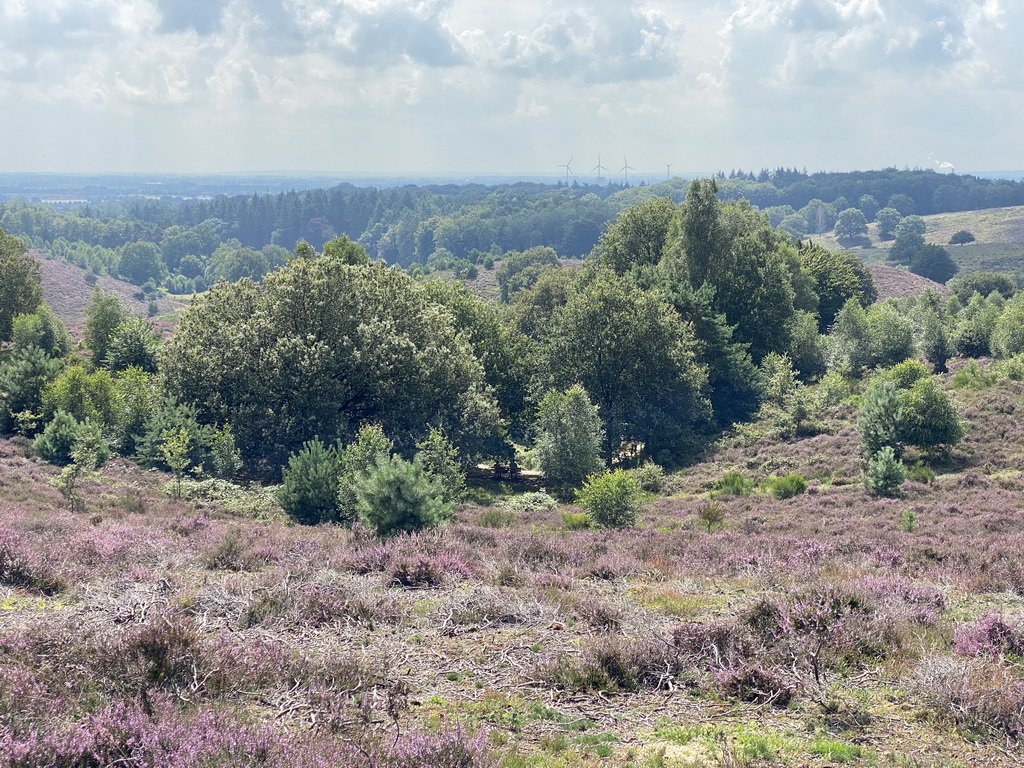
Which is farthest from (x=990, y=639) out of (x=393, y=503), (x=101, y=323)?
(x=101, y=323)

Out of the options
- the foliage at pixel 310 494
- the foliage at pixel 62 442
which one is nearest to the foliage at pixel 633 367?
the foliage at pixel 310 494

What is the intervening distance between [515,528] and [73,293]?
529 ft

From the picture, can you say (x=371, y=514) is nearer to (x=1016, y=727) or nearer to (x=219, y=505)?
(x=219, y=505)

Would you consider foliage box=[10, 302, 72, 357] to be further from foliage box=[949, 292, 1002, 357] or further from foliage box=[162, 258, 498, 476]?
foliage box=[949, 292, 1002, 357]

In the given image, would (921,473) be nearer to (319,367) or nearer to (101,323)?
(319,367)

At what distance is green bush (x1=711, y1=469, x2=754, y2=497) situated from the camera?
33.4 metres

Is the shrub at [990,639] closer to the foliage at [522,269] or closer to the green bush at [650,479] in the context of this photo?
the green bush at [650,479]

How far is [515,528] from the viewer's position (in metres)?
24.0

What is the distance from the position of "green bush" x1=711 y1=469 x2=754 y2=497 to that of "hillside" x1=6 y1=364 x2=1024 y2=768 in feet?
45.1

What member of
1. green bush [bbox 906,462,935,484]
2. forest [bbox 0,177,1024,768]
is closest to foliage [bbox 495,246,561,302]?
forest [bbox 0,177,1024,768]

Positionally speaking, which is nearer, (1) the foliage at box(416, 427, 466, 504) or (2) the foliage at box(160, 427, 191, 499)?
(2) the foliage at box(160, 427, 191, 499)

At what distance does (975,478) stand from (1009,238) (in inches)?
7856

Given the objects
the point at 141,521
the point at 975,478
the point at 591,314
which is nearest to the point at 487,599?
the point at 141,521

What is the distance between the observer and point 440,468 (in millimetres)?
31266
